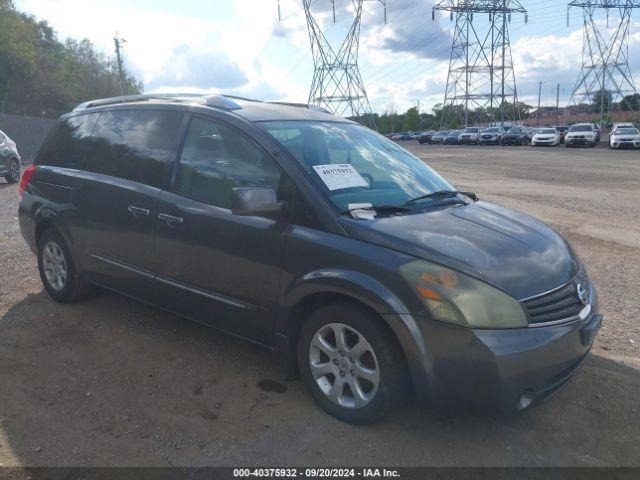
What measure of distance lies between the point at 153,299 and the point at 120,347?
447 millimetres

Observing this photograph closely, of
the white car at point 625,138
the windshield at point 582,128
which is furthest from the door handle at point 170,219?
the windshield at point 582,128

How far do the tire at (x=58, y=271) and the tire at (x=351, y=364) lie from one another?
2.58 m

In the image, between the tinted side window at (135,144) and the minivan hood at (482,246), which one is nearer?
the minivan hood at (482,246)

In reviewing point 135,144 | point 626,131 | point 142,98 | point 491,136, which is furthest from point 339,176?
point 491,136

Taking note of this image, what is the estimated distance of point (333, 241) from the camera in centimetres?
324

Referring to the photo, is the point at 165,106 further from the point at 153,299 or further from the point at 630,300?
the point at 630,300

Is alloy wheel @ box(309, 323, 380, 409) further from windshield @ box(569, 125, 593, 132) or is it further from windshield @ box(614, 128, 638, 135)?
windshield @ box(569, 125, 593, 132)

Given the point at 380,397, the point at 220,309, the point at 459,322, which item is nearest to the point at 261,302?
the point at 220,309

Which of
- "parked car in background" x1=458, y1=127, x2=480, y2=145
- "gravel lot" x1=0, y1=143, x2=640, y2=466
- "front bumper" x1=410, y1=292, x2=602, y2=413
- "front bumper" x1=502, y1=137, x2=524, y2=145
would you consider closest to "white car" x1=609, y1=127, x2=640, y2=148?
"front bumper" x1=502, y1=137, x2=524, y2=145

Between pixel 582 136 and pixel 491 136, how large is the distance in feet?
41.3

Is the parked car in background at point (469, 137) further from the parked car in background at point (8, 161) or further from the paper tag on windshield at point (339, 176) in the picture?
the paper tag on windshield at point (339, 176)

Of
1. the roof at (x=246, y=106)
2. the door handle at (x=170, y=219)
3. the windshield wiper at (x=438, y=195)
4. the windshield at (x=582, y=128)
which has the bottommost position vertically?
the windshield at (x=582, y=128)

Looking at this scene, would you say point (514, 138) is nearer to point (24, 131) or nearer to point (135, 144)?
point (24, 131)

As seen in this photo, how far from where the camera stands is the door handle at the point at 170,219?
3928mm
